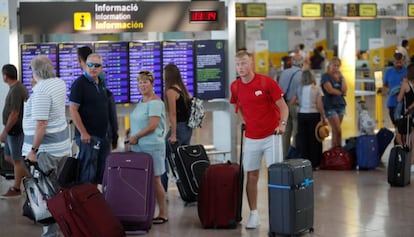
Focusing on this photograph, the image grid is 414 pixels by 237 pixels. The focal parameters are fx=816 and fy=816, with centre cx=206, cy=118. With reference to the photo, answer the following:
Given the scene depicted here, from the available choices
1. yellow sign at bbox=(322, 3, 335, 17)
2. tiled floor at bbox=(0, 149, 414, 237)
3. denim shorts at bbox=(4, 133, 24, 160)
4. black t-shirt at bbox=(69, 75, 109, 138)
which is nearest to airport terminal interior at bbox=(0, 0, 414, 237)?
tiled floor at bbox=(0, 149, 414, 237)

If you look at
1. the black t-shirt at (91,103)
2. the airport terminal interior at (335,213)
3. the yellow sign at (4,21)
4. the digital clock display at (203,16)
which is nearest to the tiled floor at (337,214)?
the airport terminal interior at (335,213)

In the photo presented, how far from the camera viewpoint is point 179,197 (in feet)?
30.4

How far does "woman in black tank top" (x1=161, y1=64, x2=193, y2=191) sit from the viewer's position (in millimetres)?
8477

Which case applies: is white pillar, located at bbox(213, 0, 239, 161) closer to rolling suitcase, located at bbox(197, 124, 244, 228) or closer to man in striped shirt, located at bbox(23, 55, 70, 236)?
rolling suitcase, located at bbox(197, 124, 244, 228)

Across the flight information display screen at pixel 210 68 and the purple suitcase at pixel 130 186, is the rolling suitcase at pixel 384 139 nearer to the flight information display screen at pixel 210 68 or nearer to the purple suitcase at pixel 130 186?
the flight information display screen at pixel 210 68

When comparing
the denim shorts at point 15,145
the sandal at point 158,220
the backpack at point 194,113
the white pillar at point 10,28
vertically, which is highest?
the white pillar at point 10,28

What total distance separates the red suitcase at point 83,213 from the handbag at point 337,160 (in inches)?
197

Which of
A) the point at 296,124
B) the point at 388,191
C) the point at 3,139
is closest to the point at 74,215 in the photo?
the point at 3,139

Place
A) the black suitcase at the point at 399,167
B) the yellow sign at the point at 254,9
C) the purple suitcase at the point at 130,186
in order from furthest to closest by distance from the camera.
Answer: the yellow sign at the point at 254,9 < the black suitcase at the point at 399,167 < the purple suitcase at the point at 130,186

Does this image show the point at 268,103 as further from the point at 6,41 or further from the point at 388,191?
the point at 6,41

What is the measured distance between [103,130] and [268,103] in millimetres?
1556

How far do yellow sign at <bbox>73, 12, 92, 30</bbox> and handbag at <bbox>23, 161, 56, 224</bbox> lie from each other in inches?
129

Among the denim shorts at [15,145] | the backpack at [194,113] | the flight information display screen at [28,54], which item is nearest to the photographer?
the backpack at [194,113]

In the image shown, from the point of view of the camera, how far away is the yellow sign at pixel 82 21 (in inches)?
389
